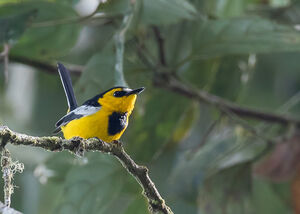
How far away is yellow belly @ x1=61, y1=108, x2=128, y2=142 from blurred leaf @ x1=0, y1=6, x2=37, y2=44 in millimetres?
528

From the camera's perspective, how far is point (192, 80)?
3660 mm

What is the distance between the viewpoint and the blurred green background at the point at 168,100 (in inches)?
112

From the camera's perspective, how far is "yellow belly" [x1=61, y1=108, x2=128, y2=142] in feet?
8.45

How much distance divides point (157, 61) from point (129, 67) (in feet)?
1.05

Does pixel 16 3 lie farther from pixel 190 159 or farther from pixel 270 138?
pixel 270 138

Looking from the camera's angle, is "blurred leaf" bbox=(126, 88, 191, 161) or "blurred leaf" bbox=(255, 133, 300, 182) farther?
"blurred leaf" bbox=(255, 133, 300, 182)

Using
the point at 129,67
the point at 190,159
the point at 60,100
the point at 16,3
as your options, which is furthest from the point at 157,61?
the point at 60,100

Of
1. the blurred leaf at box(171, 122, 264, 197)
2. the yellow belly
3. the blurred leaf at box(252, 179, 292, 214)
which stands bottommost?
the blurred leaf at box(252, 179, 292, 214)

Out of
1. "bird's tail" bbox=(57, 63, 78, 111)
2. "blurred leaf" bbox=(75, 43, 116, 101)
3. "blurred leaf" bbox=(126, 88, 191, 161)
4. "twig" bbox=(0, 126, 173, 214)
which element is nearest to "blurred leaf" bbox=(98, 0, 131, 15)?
"blurred leaf" bbox=(75, 43, 116, 101)

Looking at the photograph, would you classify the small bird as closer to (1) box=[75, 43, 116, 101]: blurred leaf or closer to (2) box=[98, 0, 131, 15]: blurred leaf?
(1) box=[75, 43, 116, 101]: blurred leaf

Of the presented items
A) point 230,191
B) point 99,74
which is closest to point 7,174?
point 99,74

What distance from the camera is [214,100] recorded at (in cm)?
332

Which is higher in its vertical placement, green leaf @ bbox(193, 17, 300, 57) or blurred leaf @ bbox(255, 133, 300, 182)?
green leaf @ bbox(193, 17, 300, 57)

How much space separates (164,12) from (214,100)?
680 millimetres
